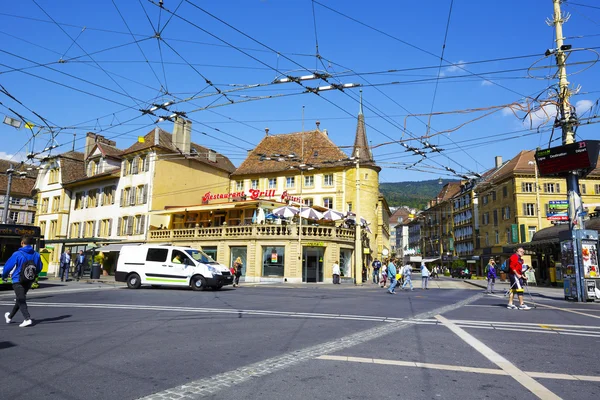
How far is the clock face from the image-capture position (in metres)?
15.5

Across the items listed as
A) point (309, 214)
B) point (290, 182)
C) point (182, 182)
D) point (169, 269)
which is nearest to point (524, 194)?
point (290, 182)

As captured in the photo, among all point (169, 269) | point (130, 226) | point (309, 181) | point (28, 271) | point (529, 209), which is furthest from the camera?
point (529, 209)

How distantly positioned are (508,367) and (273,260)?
28.7 m

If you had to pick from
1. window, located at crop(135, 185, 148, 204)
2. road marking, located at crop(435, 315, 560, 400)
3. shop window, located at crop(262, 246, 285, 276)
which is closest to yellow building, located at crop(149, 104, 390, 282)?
shop window, located at crop(262, 246, 285, 276)

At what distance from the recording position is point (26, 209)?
67875mm

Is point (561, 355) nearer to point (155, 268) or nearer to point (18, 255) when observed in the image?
point (18, 255)

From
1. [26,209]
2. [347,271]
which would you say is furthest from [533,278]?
[26,209]

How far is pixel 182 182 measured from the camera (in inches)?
1769

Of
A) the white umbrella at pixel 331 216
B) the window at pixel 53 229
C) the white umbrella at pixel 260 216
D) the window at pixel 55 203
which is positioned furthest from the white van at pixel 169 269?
the window at pixel 55 203

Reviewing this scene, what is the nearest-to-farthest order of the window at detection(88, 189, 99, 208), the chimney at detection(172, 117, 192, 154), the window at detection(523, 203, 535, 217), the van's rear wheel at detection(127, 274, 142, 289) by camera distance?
1. the van's rear wheel at detection(127, 274, 142, 289)
2. the chimney at detection(172, 117, 192, 154)
3. the window at detection(88, 189, 99, 208)
4. the window at detection(523, 203, 535, 217)

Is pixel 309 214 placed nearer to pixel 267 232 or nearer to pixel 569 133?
pixel 267 232

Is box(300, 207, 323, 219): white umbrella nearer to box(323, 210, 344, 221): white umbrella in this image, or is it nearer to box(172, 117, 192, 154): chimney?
box(323, 210, 344, 221): white umbrella

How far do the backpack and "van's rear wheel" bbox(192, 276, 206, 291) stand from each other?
10.8 metres

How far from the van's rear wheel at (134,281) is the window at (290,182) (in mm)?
27538
